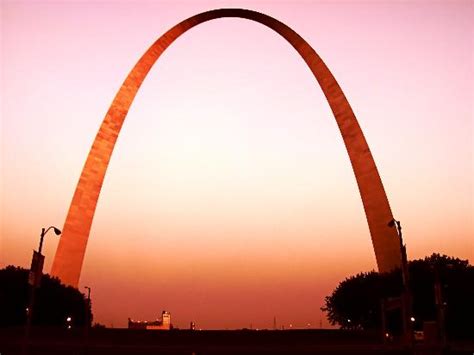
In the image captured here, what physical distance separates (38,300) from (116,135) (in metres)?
15.8

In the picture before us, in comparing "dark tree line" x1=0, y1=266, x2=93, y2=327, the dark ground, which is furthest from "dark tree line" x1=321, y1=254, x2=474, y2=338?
"dark tree line" x1=0, y1=266, x2=93, y2=327

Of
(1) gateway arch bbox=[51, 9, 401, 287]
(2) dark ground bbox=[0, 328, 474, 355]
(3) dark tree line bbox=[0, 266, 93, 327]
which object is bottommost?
(2) dark ground bbox=[0, 328, 474, 355]

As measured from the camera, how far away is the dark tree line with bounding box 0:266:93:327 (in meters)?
46.5

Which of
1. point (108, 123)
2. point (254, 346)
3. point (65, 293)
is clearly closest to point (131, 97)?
point (108, 123)

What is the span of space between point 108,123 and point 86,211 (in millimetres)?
7369

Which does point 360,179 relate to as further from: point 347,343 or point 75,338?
point 75,338

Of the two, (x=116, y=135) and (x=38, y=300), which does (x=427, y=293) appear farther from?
(x=38, y=300)

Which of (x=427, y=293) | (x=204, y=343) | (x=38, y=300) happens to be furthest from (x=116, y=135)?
(x=427, y=293)

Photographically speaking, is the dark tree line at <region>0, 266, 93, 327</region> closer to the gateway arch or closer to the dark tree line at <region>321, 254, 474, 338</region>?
the gateway arch

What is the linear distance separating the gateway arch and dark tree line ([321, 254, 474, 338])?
4.25m

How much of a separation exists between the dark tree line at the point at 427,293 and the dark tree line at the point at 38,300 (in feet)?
83.5

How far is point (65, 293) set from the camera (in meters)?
47.4

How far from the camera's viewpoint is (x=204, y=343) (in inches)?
1229

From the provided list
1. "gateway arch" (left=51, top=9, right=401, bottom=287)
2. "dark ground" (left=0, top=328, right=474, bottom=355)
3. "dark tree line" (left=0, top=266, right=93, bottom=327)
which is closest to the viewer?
"dark ground" (left=0, top=328, right=474, bottom=355)
